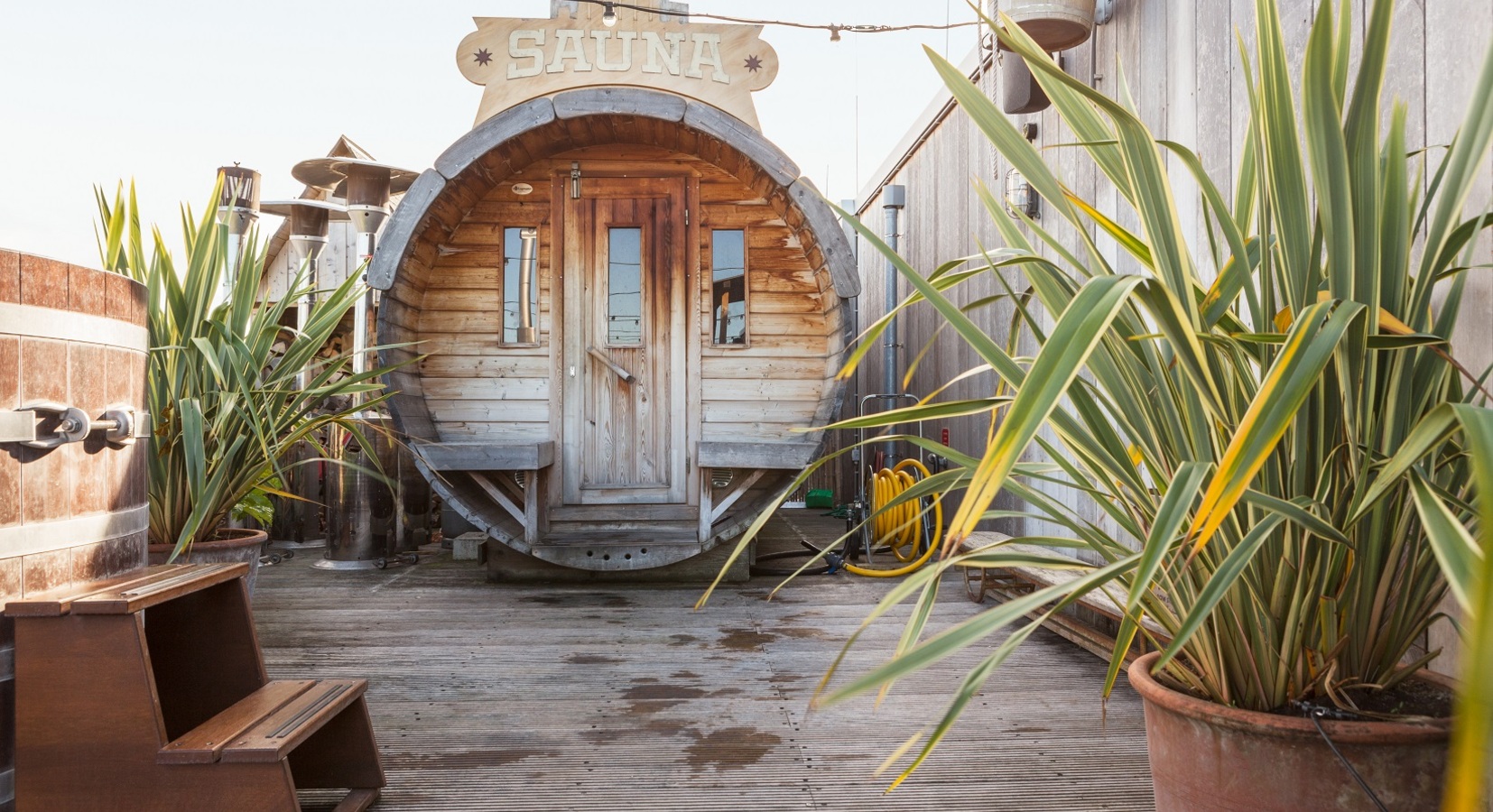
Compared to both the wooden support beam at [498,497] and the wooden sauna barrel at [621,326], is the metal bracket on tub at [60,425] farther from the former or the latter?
the wooden sauna barrel at [621,326]

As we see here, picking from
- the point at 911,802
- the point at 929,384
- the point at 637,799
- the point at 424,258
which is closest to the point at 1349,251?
the point at 911,802

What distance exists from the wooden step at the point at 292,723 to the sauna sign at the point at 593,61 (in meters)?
2.90

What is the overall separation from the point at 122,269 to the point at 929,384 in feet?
15.0

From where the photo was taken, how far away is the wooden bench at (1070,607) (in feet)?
7.70

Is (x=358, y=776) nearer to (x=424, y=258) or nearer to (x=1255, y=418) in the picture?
(x=1255, y=418)

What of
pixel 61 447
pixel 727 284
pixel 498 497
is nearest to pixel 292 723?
pixel 61 447

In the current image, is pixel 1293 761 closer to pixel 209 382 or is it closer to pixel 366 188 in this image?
pixel 209 382

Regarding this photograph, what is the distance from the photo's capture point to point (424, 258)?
178 inches

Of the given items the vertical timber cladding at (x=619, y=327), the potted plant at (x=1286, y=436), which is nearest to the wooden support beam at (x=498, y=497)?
the vertical timber cladding at (x=619, y=327)

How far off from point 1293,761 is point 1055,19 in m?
2.57

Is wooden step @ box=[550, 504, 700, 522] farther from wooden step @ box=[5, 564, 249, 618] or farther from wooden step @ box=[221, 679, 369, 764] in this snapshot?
wooden step @ box=[5, 564, 249, 618]

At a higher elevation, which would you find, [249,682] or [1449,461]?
[1449,461]

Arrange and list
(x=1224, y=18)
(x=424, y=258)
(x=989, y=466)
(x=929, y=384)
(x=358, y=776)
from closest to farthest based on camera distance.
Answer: (x=989, y=466)
(x=358, y=776)
(x=1224, y=18)
(x=424, y=258)
(x=929, y=384)

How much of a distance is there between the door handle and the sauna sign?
1.29 m
